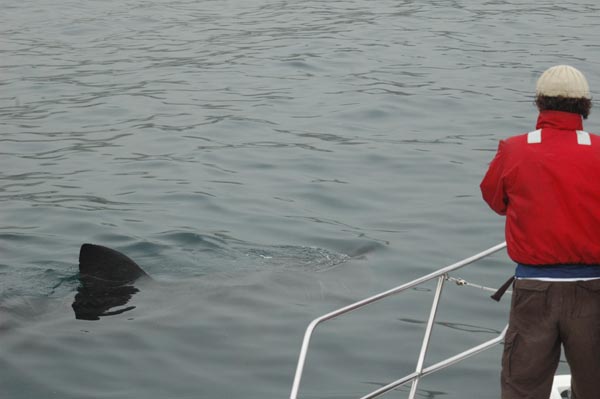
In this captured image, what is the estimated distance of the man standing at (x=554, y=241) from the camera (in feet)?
17.3

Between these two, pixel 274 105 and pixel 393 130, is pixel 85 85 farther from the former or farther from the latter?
pixel 393 130

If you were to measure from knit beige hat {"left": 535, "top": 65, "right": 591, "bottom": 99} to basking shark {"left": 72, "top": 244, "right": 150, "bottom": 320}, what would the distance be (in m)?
5.86

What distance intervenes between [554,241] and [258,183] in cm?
986

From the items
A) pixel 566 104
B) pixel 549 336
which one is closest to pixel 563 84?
pixel 566 104

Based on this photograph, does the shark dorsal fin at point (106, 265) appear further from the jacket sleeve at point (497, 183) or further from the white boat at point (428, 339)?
the jacket sleeve at point (497, 183)

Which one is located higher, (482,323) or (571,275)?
(571,275)

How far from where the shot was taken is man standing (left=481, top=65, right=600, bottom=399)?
17.3 feet

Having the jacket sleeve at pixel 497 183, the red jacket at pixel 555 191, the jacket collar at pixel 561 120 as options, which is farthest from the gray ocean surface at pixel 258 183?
the jacket collar at pixel 561 120

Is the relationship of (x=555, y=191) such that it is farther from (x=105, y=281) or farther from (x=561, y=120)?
(x=105, y=281)

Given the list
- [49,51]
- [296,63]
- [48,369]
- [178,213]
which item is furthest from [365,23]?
[48,369]

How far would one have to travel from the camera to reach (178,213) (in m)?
13.8

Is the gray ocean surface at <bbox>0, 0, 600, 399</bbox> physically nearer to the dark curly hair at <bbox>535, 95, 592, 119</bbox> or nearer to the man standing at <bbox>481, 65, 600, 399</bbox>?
the man standing at <bbox>481, 65, 600, 399</bbox>

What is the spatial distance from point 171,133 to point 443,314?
8.86 metres

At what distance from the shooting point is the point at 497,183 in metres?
5.48
